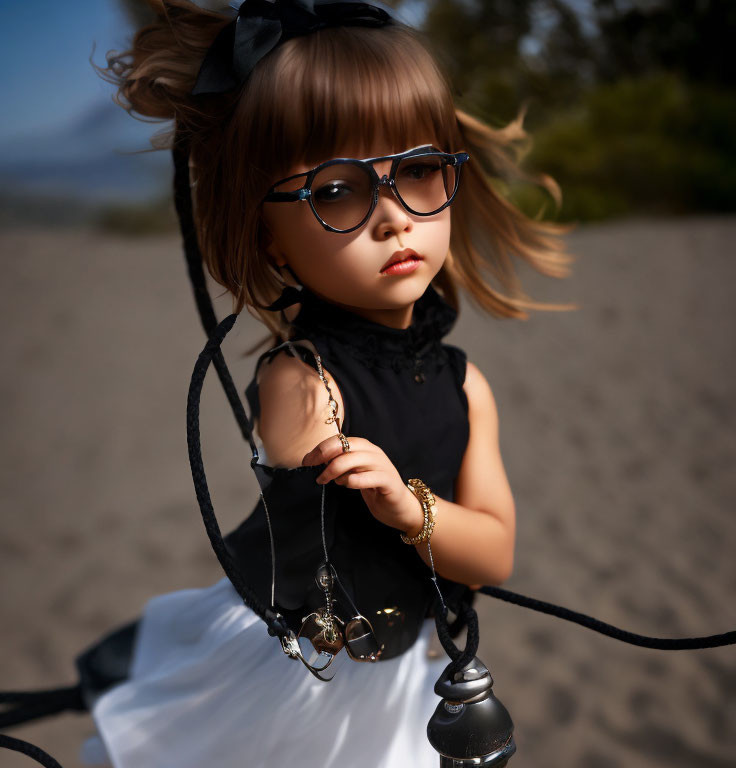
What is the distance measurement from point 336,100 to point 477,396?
1.44 feet

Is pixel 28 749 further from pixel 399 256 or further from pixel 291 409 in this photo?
pixel 399 256

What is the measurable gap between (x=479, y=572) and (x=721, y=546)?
101 inches

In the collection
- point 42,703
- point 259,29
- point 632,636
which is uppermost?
point 259,29

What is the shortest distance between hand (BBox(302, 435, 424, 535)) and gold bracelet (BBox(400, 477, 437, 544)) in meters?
0.02

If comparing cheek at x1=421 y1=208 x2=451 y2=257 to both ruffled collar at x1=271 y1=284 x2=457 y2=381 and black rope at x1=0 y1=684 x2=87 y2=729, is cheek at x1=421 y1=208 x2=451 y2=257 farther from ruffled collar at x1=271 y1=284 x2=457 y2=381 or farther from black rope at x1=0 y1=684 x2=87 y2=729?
black rope at x1=0 y1=684 x2=87 y2=729

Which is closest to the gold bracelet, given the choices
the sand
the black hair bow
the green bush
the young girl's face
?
the young girl's face

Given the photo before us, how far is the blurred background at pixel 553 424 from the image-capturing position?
2.56 metres

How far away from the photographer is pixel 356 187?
897 millimetres

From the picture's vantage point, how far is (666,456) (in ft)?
12.9

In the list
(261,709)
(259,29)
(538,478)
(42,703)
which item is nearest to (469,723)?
(261,709)

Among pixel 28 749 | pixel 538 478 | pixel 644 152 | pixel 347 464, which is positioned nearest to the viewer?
pixel 347 464

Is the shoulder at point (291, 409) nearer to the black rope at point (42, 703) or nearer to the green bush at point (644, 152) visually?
the black rope at point (42, 703)

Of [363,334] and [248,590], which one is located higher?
[363,334]

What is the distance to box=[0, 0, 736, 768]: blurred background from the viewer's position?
256 centimetres
